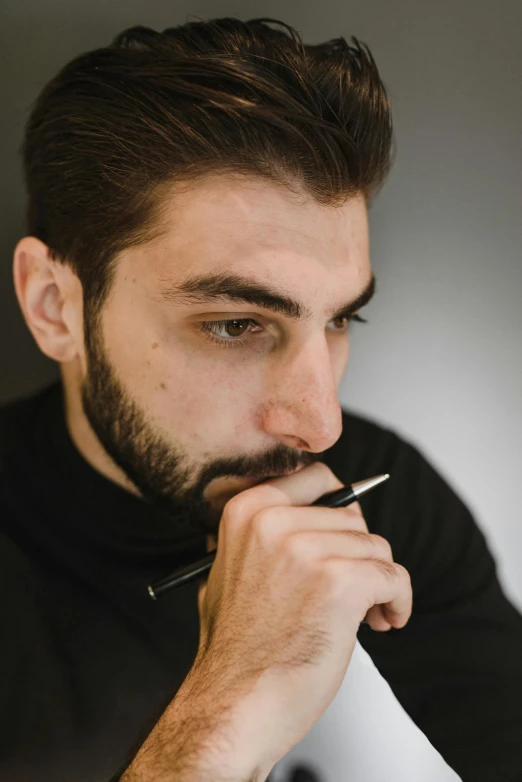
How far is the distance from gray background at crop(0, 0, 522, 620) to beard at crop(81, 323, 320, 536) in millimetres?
259

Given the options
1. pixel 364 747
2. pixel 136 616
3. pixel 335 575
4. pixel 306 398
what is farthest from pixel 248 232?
pixel 364 747

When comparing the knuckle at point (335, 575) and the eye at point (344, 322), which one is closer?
the knuckle at point (335, 575)

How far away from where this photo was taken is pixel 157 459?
109cm

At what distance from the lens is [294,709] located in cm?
87

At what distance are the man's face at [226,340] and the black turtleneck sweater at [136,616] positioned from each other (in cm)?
14

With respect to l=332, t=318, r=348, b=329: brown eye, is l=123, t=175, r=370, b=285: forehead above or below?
above

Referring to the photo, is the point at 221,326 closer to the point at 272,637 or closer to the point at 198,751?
the point at 272,637

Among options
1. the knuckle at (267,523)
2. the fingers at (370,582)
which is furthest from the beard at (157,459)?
the fingers at (370,582)

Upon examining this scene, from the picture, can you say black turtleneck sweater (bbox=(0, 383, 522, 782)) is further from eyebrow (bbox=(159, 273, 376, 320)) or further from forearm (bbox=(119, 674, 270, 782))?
eyebrow (bbox=(159, 273, 376, 320))

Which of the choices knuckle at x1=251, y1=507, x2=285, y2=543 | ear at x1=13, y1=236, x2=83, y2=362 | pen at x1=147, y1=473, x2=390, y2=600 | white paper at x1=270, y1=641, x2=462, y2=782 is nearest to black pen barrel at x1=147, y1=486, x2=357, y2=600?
A: pen at x1=147, y1=473, x2=390, y2=600

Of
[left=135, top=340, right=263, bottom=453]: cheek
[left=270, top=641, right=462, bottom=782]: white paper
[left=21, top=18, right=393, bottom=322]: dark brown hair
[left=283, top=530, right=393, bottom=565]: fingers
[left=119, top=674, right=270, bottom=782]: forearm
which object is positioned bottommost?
[left=270, top=641, right=462, bottom=782]: white paper

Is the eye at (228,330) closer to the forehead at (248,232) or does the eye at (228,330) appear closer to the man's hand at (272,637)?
the forehead at (248,232)

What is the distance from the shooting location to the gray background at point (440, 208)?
107 cm

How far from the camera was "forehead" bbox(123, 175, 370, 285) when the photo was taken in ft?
2.98
